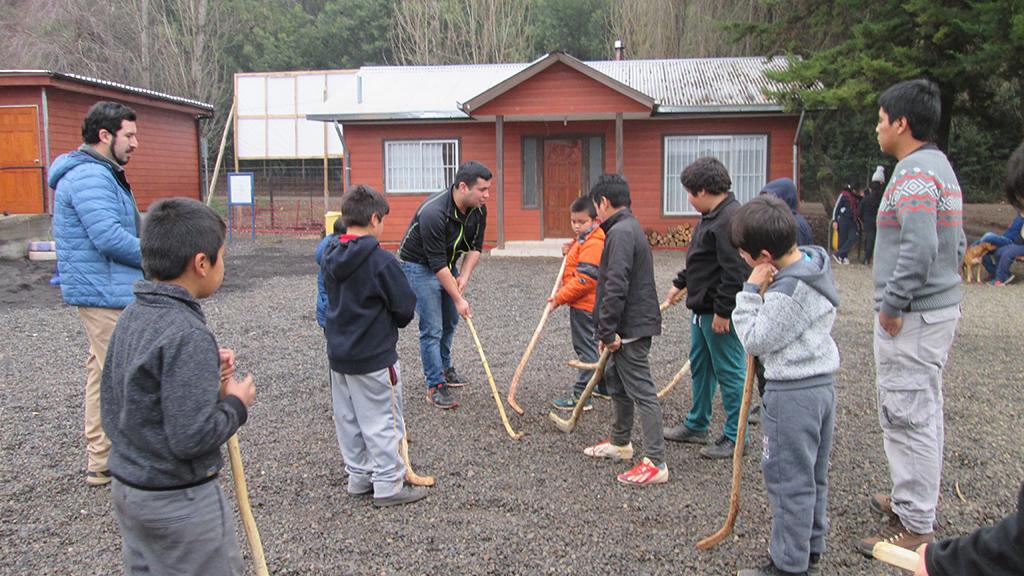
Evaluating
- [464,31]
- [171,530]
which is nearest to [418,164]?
[171,530]

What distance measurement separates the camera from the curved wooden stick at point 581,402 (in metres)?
4.56

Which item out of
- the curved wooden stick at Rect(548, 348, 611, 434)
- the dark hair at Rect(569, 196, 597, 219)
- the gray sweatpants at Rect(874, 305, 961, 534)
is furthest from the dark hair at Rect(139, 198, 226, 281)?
the dark hair at Rect(569, 196, 597, 219)

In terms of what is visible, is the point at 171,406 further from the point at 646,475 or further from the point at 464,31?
the point at 464,31

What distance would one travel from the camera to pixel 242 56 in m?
37.4

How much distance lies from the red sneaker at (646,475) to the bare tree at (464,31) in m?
30.6

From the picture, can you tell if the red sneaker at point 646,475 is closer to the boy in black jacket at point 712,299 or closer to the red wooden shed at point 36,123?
the boy in black jacket at point 712,299

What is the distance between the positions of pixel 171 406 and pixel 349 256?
1748 millimetres

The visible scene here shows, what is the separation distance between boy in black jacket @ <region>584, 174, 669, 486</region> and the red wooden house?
466 inches

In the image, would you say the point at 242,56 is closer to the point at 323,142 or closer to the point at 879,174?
the point at 323,142

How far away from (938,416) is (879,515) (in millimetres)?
633

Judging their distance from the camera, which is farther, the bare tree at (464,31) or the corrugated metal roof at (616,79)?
the bare tree at (464,31)

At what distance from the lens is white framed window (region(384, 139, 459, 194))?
710 inches

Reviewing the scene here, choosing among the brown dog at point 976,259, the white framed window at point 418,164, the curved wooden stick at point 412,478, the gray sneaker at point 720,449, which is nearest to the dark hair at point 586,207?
the gray sneaker at point 720,449

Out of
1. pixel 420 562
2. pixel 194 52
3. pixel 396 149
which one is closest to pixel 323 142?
pixel 194 52
